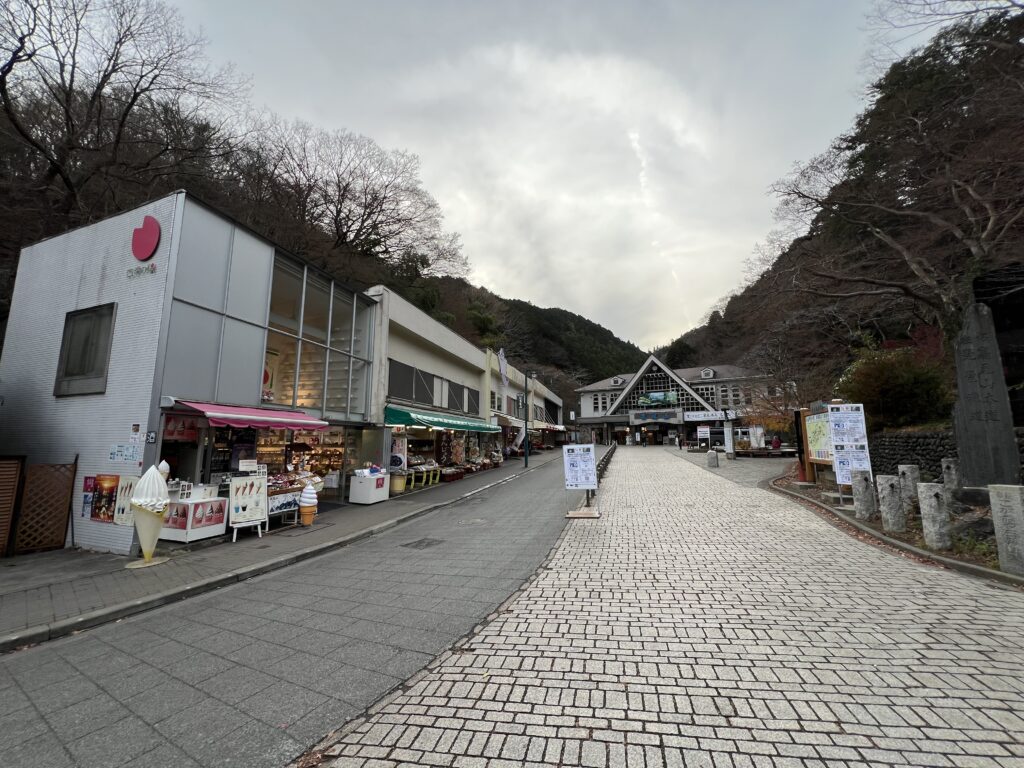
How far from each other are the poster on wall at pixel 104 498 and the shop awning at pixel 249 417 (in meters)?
1.95

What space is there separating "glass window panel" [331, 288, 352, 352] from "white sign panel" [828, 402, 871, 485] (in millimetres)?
13422

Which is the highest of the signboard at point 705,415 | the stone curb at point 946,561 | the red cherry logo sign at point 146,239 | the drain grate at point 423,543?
the red cherry logo sign at point 146,239

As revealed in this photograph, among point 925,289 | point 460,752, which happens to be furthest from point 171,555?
point 925,289

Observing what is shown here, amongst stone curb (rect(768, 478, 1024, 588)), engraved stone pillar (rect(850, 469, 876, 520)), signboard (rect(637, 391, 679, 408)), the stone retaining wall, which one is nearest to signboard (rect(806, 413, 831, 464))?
the stone retaining wall

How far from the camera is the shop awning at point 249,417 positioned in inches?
309

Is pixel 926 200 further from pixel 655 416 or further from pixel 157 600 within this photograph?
pixel 655 416

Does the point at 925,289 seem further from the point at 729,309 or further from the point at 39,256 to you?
the point at 39,256

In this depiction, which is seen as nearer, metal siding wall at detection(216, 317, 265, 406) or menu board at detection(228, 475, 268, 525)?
menu board at detection(228, 475, 268, 525)

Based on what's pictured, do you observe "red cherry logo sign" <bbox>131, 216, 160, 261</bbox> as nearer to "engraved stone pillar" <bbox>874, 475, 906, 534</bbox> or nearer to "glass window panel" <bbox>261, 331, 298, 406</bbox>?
"glass window panel" <bbox>261, 331, 298, 406</bbox>

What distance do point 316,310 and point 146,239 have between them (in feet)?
15.2

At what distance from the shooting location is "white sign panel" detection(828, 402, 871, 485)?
30.0ft

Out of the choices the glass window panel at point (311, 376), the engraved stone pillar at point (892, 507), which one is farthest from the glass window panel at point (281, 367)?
the engraved stone pillar at point (892, 507)

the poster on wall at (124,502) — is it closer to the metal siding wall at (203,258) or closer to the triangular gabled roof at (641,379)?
the metal siding wall at (203,258)

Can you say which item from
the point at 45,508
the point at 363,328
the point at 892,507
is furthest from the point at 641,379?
the point at 45,508
